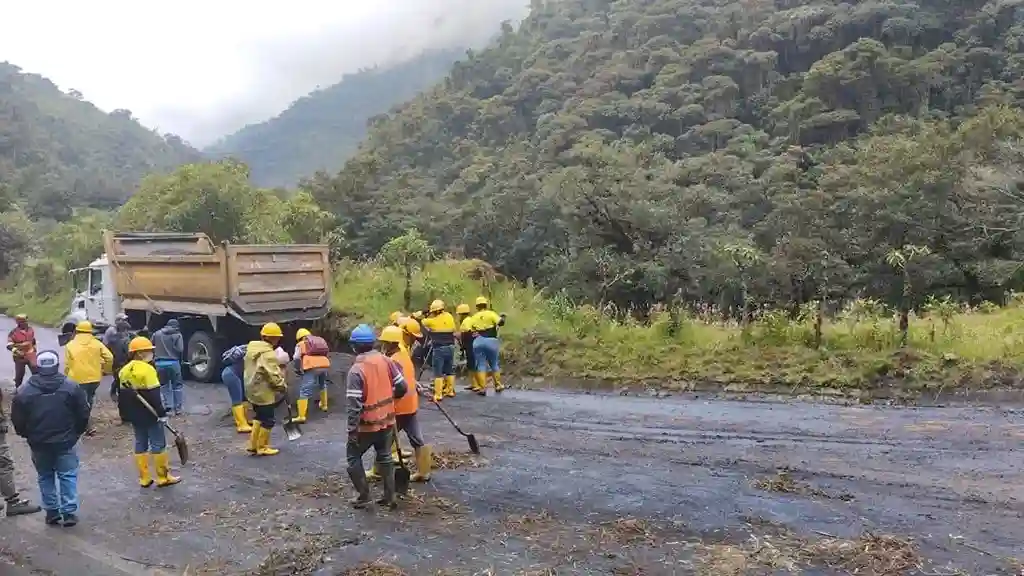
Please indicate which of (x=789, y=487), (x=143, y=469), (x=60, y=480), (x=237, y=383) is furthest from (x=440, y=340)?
(x=789, y=487)

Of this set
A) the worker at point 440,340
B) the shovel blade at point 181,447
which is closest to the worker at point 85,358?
the shovel blade at point 181,447

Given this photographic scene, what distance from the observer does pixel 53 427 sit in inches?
266

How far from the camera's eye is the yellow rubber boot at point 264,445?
30.1ft

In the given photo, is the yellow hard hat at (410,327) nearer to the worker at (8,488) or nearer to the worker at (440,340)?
the worker at (440,340)

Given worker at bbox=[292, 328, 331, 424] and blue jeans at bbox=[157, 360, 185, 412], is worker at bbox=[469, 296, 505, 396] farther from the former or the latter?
blue jeans at bbox=[157, 360, 185, 412]

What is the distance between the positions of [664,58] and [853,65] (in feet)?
57.1

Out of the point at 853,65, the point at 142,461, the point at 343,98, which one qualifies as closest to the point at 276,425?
the point at 142,461

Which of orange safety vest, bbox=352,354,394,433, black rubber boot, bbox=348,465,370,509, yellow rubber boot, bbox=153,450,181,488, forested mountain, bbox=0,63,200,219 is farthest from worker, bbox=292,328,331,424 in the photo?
forested mountain, bbox=0,63,200,219

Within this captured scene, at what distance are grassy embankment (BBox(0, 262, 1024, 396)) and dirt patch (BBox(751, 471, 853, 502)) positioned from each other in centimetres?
441

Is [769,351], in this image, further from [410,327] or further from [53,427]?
[53,427]

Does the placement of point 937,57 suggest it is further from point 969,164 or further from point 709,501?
point 709,501

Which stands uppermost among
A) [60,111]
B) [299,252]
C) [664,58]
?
[60,111]

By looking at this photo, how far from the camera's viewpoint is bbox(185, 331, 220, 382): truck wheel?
14273 mm

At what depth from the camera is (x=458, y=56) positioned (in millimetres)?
186500
